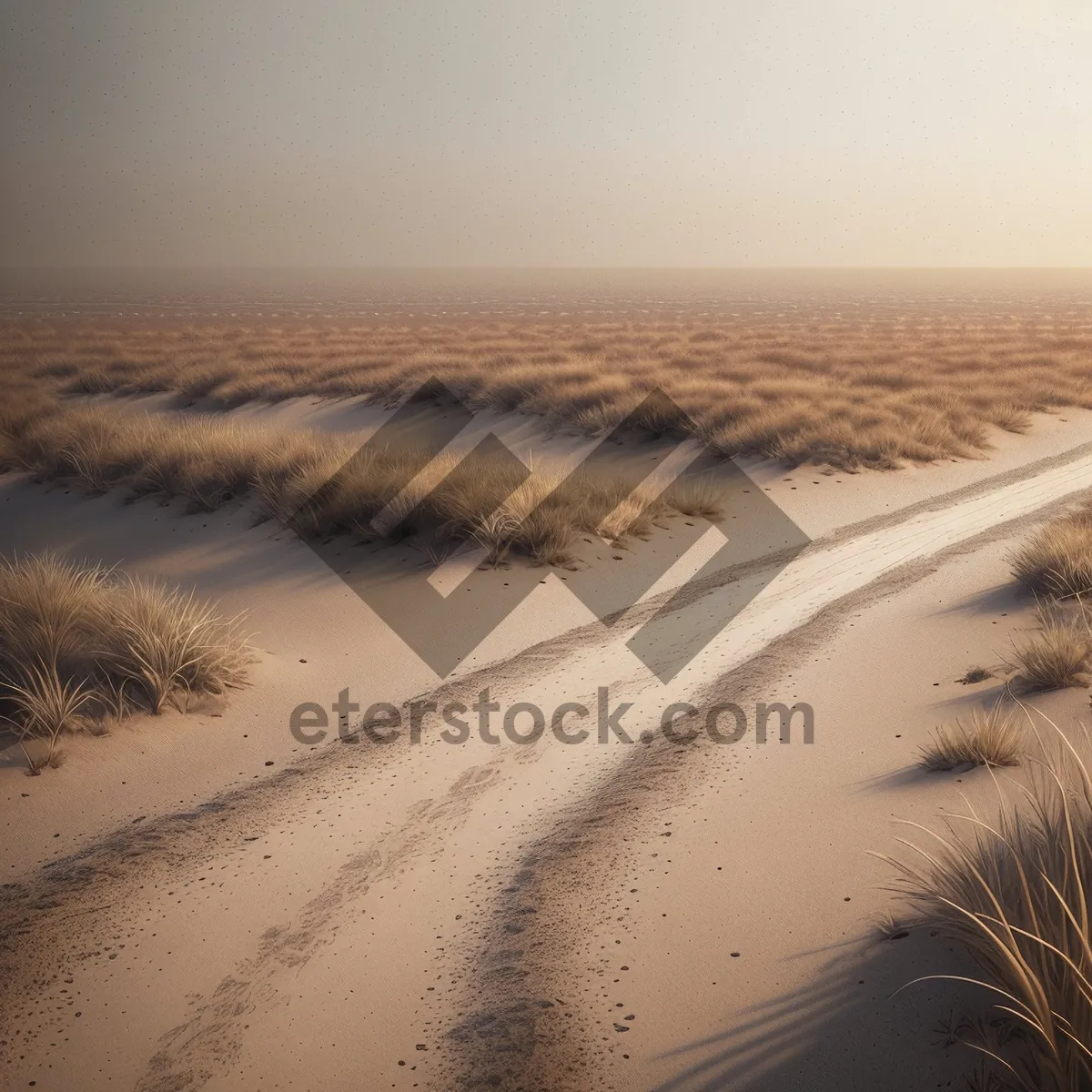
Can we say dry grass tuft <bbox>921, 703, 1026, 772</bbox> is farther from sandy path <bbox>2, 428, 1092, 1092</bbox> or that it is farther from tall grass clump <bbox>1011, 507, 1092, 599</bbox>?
tall grass clump <bbox>1011, 507, 1092, 599</bbox>

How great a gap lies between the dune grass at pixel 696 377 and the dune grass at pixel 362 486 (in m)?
3.76

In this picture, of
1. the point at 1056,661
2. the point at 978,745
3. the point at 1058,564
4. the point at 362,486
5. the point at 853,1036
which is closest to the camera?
the point at 853,1036

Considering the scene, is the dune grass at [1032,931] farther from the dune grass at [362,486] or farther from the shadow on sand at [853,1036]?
the dune grass at [362,486]

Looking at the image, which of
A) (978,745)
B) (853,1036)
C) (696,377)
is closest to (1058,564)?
(978,745)

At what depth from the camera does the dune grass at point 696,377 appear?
14.1 m

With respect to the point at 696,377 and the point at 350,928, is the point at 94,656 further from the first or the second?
the point at 696,377

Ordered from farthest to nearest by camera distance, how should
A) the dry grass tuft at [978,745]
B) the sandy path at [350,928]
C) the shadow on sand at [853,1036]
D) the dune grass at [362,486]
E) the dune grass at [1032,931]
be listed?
1. the dune grass at [362,486]
2. the dry grass tuft at [978,745]
3. the sandy path at [350,928]
4. the shadow on sand at [853,1036]
5. the dune grass at [1032,931]

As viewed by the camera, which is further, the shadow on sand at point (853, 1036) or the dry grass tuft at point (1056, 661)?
the dry grass tuft at point (1056, 661)

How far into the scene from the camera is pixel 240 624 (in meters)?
7.13

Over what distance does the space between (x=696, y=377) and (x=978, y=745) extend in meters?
16.6

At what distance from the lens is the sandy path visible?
2986 millimetres

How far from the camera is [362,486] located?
8.97 metres

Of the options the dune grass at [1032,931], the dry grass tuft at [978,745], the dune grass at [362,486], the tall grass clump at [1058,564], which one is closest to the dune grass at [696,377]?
the dune grass at [362,486]

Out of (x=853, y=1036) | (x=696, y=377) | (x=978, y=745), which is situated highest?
(x=696, y=377)
